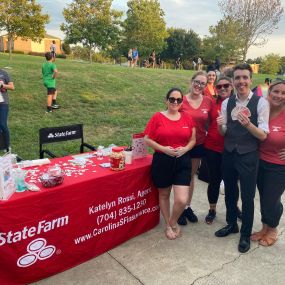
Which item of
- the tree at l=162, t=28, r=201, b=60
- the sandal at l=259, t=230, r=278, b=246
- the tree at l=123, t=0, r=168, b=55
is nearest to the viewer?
the sandal at l=259, t=230, r=278, b=246

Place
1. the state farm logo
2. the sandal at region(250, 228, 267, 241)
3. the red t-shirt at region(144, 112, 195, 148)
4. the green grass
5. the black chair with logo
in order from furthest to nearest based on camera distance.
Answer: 1. the green grass
2. the black chair with logo
3. the sandal at region(250, 228, 267, 241)
4. the red t-shirt at region(144, 112, 195, 148)
5. the state farm logo

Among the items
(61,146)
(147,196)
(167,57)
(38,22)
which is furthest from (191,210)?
(167,57)

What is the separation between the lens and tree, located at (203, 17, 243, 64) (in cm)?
2536

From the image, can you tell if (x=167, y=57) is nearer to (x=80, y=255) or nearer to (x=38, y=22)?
(x=38, y=22)

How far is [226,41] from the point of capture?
27859 mm

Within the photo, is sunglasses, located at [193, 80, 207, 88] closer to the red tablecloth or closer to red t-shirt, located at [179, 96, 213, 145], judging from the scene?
red t-shirt, located at [179, 96, 213, 145]

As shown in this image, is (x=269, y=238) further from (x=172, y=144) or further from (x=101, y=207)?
(x=101, y=207)

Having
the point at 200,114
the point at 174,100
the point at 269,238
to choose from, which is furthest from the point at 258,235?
the point at 174,100

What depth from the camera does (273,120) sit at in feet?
9.86

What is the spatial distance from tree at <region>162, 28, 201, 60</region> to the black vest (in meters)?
48.4

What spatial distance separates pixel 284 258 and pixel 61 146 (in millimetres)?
4596

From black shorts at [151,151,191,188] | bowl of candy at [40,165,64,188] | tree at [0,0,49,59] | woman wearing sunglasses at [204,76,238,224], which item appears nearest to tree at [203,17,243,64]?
tree at [0,0,49,59]

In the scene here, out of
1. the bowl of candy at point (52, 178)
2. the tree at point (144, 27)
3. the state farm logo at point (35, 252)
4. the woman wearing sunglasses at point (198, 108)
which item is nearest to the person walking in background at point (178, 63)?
the tree at point (144, 27)

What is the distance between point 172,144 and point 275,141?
1.01 meters
